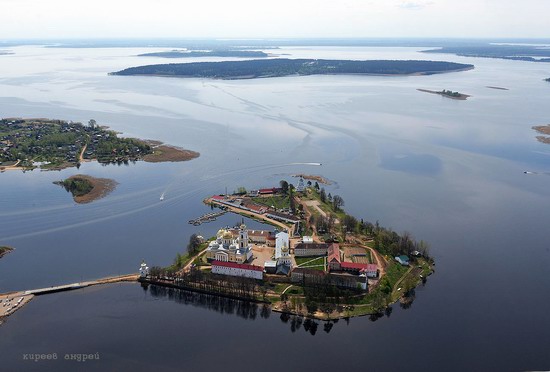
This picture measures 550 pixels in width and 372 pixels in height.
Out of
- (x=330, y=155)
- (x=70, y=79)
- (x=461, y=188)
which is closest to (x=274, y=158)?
(x=330, y=155)

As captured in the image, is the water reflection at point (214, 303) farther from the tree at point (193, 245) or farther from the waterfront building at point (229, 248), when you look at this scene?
the tree at point (193, 245)

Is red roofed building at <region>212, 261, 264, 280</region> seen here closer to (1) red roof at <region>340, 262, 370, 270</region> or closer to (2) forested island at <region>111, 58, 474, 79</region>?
(1) red roof at <region>340, 262, 370, 270</region>

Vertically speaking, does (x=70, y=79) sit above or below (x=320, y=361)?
above

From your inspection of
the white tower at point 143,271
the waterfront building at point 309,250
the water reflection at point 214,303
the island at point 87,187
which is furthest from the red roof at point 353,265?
the island at point 87,187

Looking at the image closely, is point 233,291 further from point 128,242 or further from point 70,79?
point 70,79

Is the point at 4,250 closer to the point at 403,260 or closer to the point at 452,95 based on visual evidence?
the point at 403,260

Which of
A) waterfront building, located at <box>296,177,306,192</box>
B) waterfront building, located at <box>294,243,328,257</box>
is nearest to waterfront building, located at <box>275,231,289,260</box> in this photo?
waterfront building, located at <box>294,243,328,257</box>

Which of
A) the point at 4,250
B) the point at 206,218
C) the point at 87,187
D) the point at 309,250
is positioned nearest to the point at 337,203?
the point at 309,250
